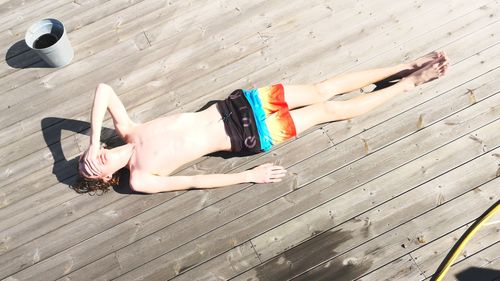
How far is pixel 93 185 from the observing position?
3871 mm

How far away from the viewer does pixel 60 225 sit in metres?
4.03

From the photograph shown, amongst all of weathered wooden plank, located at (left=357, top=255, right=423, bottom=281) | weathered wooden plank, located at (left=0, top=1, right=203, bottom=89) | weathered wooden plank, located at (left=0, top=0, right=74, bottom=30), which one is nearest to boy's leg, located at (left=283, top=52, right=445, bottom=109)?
weathered wooden plank, located at (left=357, top=255, right=423, bottom=281)

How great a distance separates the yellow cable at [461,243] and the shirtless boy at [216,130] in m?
1.30

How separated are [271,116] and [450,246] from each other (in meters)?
1.86

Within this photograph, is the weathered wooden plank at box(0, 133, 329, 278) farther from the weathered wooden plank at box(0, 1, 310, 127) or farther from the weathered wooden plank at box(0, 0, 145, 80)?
the weathered wooden plank at box(0, 0, 145, 80)

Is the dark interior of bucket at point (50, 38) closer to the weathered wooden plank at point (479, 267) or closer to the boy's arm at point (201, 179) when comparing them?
the boy's arm at point (201, 179)

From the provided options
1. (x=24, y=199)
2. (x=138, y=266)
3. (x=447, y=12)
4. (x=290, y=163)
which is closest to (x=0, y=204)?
(x=24, y=199)

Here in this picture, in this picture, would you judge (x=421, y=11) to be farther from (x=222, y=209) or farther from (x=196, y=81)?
(x=222, y=209)

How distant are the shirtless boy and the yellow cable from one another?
4.26 ft

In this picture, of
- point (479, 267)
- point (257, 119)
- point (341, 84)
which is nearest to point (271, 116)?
point (257, 119)

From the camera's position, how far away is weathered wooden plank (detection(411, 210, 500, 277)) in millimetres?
3668

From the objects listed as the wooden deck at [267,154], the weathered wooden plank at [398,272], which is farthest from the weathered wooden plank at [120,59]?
the weathered wooden plank at [398,272]

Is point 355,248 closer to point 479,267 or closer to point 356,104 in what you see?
point 479,267

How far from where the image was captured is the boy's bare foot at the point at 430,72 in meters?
4.17
